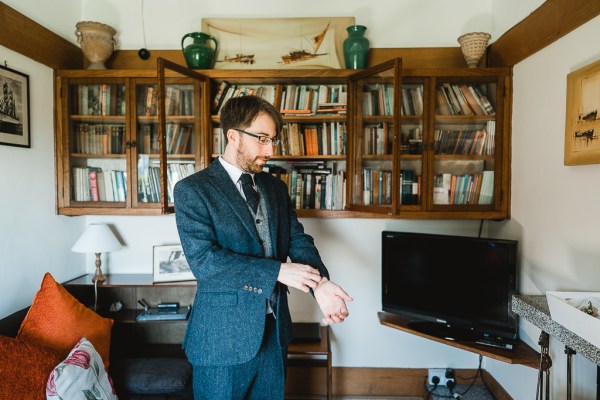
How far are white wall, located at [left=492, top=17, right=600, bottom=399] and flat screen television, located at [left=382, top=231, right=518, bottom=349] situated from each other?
0.17 m

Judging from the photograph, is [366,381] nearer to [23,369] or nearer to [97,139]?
[23,369]

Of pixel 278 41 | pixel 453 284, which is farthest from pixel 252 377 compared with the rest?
pixel 278 41

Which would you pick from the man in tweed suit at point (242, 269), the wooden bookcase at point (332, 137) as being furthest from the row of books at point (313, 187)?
the man in tweed suit at point (242, 269)

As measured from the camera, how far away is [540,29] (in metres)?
2.02

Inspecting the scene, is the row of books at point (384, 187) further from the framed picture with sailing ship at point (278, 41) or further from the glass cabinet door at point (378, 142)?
the framed picture with sailing ship at point (278, 41)

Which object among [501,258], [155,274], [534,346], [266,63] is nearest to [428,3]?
[266,63]

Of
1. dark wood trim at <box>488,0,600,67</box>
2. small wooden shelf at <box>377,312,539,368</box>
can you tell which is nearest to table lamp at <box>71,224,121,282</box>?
small wooden shelf at <box>377,312,539,368</box>

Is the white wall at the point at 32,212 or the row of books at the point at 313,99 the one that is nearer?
the white wall at the point at 32,212

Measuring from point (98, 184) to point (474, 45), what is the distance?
8.24ft

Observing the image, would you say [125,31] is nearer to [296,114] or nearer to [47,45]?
[47,45]

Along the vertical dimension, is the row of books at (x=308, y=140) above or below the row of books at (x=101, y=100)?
below

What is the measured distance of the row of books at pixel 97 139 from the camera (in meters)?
2.56

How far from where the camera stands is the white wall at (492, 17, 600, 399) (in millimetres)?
1681

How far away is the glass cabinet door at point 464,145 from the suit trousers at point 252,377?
1403 mm
